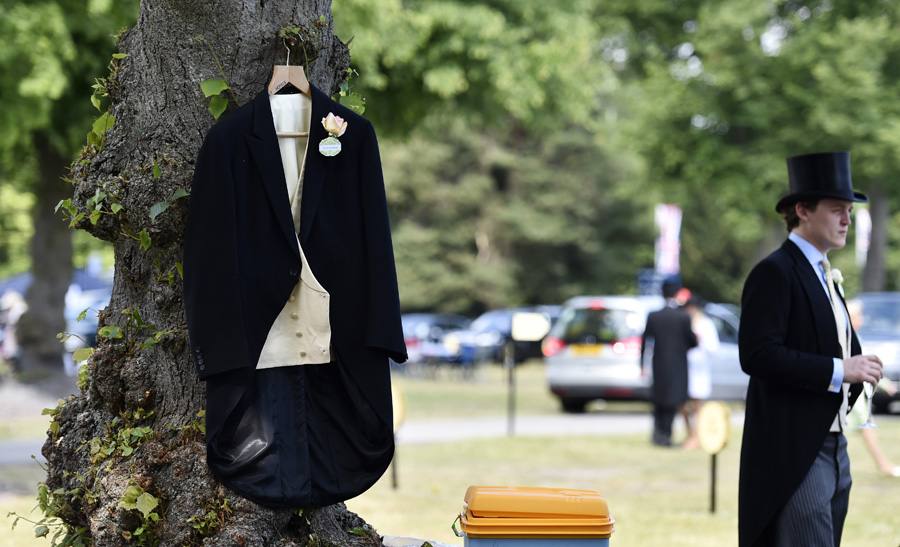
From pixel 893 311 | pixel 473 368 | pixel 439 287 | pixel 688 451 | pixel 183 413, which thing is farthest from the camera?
pixel 439 287

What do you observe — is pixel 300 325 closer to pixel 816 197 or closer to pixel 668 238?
pixel 816 197

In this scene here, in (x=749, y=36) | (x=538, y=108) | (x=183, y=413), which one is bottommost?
(x=183, y=413)

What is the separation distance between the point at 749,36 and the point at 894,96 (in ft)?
10.5

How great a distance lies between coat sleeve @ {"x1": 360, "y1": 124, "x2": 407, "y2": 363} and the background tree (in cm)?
1133

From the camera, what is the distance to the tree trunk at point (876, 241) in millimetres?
32531

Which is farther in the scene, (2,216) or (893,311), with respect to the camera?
(2,216)

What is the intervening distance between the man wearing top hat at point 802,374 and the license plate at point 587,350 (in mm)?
15638

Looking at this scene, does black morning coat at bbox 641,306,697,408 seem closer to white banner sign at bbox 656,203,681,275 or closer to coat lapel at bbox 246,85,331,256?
coat lapel at bbox 246,85,331,256

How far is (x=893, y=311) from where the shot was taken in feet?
71.1

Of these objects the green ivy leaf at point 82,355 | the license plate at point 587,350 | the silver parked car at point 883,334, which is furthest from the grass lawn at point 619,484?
the green ivy leaf at point 82,355

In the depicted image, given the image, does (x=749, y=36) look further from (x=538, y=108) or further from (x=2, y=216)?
(x=2, y=216)

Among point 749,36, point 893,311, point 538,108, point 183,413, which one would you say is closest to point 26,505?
point 183,413

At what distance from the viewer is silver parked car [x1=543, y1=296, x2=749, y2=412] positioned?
68.3ft

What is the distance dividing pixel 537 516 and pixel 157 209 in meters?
1.66
